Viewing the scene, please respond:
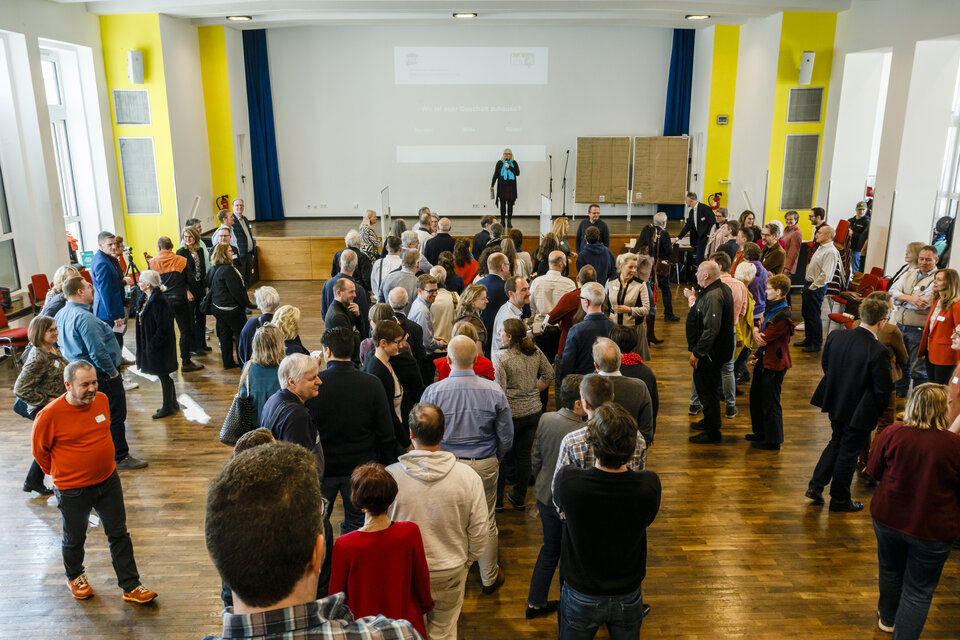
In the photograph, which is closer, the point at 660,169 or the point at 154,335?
the point at 154,335

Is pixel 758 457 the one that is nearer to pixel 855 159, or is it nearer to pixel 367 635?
pixel 367 635

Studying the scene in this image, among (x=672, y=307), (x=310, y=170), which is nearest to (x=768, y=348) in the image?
(x=672, y=307)

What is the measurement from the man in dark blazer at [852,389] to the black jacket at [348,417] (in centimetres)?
303

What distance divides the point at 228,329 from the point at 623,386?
5256 mm

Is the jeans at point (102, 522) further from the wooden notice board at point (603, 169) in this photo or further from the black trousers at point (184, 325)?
the wooden notice board at point (603, 169)

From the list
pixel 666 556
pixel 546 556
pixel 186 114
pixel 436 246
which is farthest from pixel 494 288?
pixel 186 114

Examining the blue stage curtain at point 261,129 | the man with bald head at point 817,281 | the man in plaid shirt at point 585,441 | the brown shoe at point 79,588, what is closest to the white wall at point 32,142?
the blue stage curtain at point 261,129

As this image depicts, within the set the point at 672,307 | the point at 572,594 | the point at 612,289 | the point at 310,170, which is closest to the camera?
the point at 572,594

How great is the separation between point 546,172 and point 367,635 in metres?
14.1

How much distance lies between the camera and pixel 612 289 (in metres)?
6.62

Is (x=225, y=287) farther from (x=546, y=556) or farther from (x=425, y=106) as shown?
(x=425, y=106)

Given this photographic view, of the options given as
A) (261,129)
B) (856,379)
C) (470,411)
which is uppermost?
(261,129)

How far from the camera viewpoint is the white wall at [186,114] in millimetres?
11344

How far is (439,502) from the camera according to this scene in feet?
9.42
